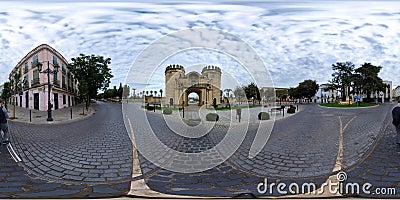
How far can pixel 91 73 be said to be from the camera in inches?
249

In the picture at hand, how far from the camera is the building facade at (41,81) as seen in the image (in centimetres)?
604

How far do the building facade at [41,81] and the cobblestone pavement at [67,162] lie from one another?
72 cm

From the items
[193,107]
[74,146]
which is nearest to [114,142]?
[74,146]

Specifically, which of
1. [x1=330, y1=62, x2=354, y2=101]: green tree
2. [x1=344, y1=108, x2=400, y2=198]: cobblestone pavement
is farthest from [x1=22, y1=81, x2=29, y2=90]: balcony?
[x1=330, y1=62, x2=354, y2=101]: green tree

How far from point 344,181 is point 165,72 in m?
3.33

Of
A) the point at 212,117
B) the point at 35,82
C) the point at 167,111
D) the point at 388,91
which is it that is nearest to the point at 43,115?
the point at 35,82

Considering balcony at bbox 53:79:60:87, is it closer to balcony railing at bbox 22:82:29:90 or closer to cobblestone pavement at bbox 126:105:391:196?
balcony railing at bbox 22:82:29:90

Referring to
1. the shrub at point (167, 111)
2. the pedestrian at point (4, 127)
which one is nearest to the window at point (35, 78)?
the pedestrian at point (4, 127)

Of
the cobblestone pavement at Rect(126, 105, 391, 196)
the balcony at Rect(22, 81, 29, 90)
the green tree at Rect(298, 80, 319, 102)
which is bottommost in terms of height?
the cobblestone pavement at Rect(126, 105, 391, 196)

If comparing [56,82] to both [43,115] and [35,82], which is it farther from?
[43,115]

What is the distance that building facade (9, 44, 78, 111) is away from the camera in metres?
6.04

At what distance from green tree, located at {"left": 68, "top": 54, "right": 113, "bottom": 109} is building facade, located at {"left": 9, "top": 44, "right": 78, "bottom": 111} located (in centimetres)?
25

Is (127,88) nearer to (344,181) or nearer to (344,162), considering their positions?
(344,181)

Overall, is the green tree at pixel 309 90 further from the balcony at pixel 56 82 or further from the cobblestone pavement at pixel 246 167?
the balcony at pixel 56 82
